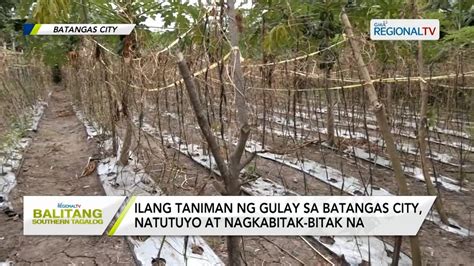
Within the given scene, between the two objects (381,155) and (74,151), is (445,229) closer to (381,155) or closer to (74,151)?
(381,155)

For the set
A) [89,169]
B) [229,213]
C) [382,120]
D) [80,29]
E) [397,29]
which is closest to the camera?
[229,213]

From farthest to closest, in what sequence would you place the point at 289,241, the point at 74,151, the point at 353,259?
the point at 74,151 → the point at 289,241 → the point at 353,259

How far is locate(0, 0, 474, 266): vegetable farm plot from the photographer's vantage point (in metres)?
1.68

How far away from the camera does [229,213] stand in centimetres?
141

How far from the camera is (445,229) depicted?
2.57m

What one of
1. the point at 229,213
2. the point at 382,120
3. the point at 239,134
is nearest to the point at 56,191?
the point at 229,213

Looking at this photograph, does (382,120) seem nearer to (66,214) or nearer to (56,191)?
(66,214)

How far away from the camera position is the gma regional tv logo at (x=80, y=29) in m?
2.84

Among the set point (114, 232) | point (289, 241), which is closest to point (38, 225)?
point (114, 232)

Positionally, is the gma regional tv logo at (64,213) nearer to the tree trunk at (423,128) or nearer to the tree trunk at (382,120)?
the tree trunk at (382,120)

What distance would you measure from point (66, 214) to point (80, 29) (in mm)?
1763

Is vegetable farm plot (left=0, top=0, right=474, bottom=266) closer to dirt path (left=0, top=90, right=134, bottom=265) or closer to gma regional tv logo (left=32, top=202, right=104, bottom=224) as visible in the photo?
dirt path (left=0, top=90, right=134, bottom=265)

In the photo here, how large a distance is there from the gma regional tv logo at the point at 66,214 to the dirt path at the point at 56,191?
394 millimetres

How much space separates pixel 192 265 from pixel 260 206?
Answer: 790mm
